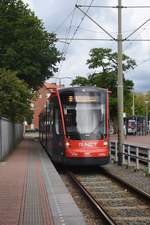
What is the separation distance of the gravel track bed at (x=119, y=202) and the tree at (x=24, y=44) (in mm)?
27564

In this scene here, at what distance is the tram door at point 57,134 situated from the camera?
69.5ft

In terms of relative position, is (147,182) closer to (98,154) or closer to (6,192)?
(98,154)

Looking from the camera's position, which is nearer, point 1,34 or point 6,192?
point 6,192

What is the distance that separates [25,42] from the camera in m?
45.7

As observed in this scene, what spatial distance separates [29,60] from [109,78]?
27.7 metres

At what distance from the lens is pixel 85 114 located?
21219 mm

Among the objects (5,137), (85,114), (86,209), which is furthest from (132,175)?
(5,137)

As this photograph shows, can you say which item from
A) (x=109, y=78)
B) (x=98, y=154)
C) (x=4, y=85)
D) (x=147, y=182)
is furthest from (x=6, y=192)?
(x=109, y=78)

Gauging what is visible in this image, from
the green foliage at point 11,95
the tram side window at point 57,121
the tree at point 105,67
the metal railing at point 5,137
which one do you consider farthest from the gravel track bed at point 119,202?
the tree at point 105,67

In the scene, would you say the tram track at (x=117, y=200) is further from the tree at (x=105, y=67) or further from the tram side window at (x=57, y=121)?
the tree at (x=105, y=67)

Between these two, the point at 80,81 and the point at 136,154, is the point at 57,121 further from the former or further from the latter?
the point at 80,81

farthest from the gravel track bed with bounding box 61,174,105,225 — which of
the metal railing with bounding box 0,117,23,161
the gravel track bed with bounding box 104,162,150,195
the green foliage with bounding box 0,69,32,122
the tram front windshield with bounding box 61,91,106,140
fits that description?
the green foliage with bounding box 0,69,32,122

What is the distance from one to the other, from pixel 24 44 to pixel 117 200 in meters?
33.6

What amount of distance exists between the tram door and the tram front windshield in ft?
1.19
